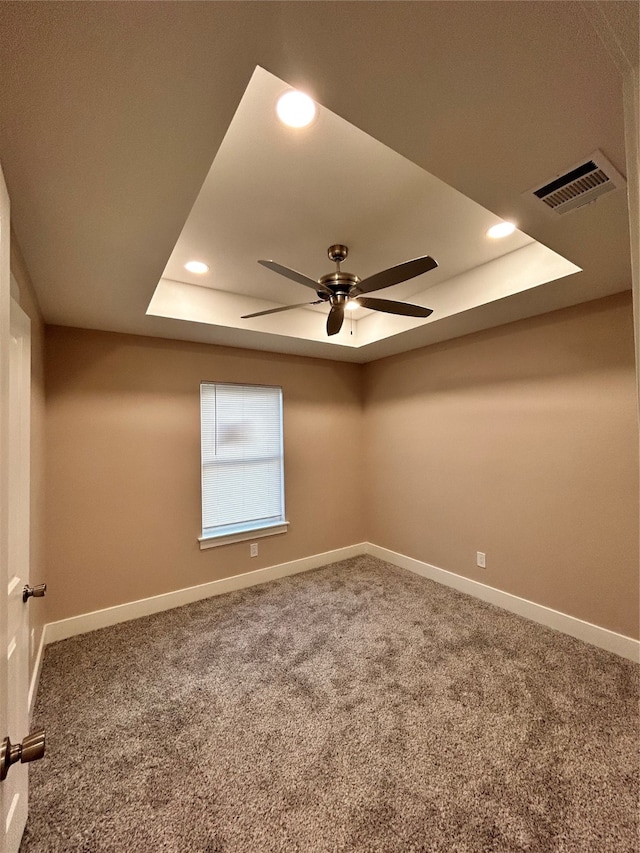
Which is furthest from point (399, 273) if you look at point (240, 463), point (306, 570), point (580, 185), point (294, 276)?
point (306, 570)

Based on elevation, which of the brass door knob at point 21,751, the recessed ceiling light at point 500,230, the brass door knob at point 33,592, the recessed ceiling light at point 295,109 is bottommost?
the brass door knob at point 21,751

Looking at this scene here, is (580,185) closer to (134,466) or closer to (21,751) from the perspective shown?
(21,751)

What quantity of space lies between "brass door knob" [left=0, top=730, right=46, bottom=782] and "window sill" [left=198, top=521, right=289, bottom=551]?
266cm

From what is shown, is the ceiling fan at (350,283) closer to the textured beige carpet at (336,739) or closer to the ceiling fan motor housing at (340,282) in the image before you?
the ceiling fan motor housing at (340,282)

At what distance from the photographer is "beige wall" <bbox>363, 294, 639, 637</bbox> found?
2.49 metres

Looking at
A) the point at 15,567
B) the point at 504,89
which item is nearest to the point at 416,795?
the point at 15,567

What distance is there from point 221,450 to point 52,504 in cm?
138

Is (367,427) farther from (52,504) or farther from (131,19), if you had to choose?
(131,19)

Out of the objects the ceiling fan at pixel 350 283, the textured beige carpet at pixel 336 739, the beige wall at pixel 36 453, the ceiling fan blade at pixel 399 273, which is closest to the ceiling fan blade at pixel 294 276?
the ceiling fan at pixel 350 283

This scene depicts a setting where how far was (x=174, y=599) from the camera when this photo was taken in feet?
10.6

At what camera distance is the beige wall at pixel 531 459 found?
249 cm

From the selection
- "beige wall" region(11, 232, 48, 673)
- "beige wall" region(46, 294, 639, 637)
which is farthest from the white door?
"beige wall" region(46, 294, 639, 637)

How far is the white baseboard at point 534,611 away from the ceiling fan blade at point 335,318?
102 inches

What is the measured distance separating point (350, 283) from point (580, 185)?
3.54ft
